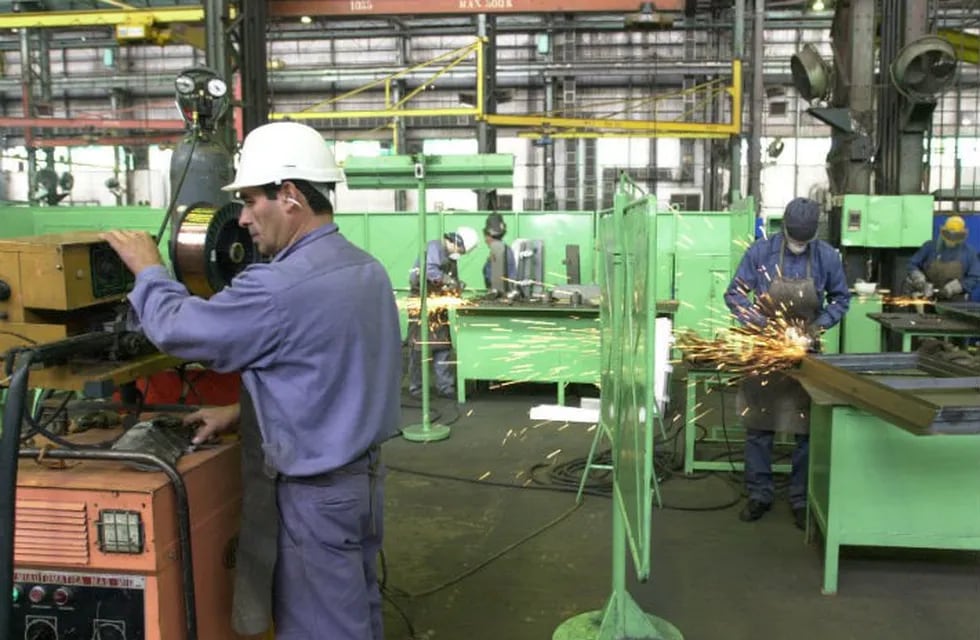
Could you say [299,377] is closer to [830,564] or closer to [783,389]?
[830,564]

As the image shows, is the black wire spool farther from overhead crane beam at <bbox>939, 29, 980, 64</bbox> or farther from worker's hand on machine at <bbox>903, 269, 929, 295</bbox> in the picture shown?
overhead crane beam at <bbox>939, 29, 980, 64</bbox>

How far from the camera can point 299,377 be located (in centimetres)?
193

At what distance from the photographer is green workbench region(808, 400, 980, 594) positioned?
3367mm

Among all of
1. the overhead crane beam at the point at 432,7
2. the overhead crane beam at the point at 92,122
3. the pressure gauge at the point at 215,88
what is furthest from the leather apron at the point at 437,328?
the overhead crane beam at the point at 92,122

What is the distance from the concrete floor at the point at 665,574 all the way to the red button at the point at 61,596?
159cm

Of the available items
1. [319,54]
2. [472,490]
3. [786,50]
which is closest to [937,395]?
[472,490]

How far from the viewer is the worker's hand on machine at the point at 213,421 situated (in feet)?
7.13

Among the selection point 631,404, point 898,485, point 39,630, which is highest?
point 631,404

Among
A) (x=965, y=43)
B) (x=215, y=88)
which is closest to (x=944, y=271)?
(x=965, y=43)

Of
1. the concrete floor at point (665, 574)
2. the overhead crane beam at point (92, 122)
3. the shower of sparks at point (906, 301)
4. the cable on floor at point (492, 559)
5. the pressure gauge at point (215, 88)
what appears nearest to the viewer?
the concrete floor at point (665, 574)

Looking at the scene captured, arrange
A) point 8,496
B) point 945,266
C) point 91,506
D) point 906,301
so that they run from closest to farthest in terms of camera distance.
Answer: point 8,496 → point 91,506 → point 906,301 → point 945,266

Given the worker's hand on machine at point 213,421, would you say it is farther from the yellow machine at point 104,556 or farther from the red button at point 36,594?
the red button at point 36,594

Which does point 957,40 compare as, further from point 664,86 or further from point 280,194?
point 280,194

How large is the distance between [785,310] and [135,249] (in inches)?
135
